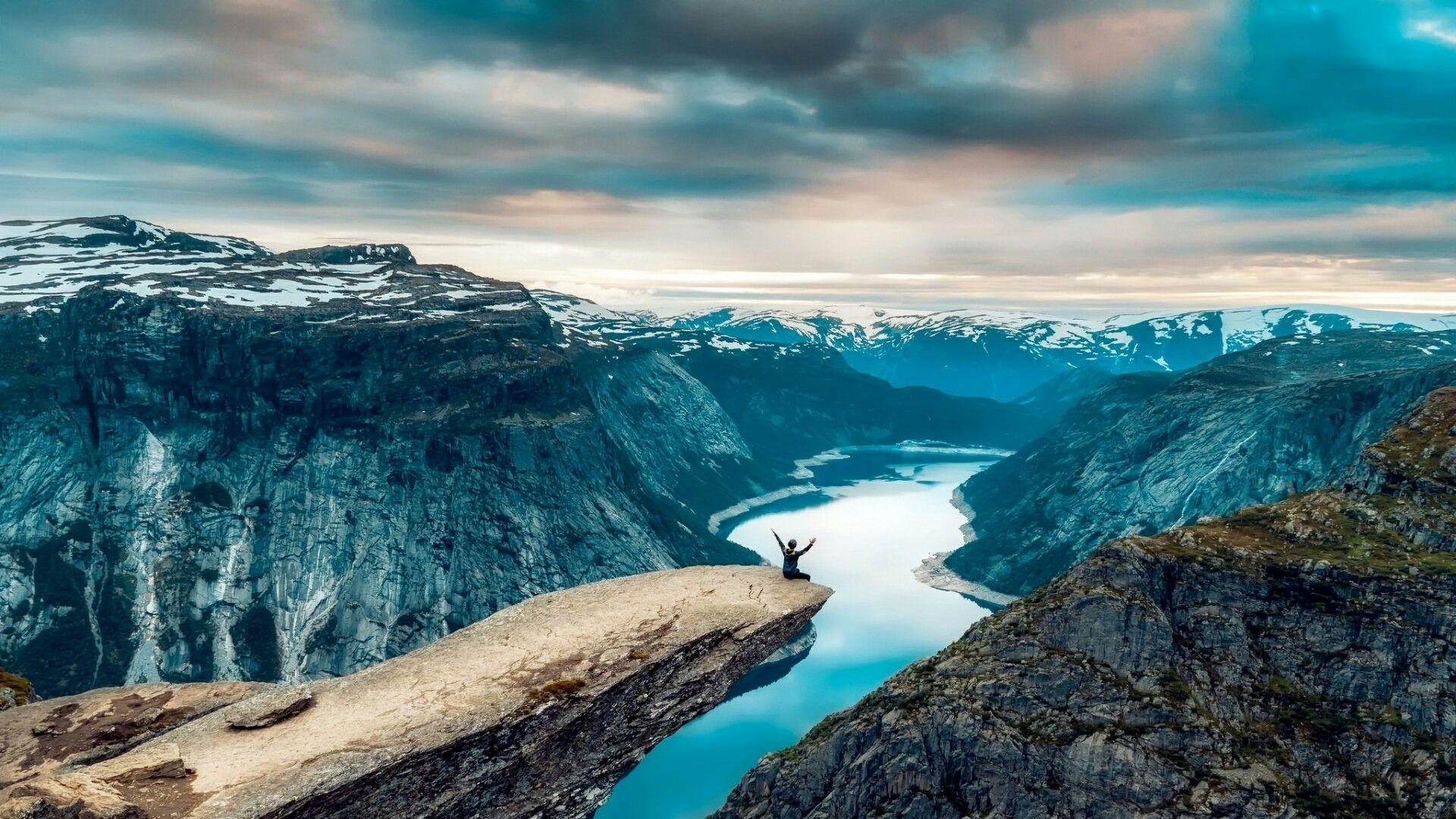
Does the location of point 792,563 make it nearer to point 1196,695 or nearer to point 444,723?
point 444,723

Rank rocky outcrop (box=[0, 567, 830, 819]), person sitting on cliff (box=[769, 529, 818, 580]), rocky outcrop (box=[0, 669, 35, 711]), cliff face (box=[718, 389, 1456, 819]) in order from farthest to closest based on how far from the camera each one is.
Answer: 1. cliff face (box=[718, 389, 1456, 819])
2. rocky outcrop (box=[0, 669, 35, 711])
3. person sitting on cliff (box=[769, 529, 818, 580])
4. rocky outcrop (box=[0, 567, 830, 819])

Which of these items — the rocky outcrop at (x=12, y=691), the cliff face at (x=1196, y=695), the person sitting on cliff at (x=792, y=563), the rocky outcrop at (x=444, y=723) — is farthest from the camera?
the cliff face at (x=1196, y=695)

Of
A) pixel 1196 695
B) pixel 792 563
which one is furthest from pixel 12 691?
pixel 1196 695

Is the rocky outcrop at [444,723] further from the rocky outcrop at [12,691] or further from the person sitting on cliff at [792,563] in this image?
the rocky outcrop at [12,691]

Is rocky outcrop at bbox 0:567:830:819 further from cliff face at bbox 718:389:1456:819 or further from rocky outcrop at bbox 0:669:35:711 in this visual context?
cliff face at bbox 718:389:1456:819

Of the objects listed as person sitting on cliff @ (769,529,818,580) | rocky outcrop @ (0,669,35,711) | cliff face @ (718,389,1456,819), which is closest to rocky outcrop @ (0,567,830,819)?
person sitting on cliff @ (769,529,818,580)

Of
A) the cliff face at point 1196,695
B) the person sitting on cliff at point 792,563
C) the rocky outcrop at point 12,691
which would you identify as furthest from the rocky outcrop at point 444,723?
the cliff face at point 1196,695

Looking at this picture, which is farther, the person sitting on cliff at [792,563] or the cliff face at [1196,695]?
the cliff face at [1196,695]
